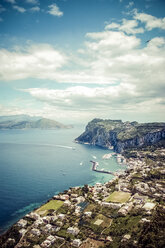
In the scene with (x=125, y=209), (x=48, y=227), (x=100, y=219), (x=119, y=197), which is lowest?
(x=48, y=227)

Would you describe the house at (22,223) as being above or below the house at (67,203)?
below

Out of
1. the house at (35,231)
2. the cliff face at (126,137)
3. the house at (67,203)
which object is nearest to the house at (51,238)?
the house at (35,231)

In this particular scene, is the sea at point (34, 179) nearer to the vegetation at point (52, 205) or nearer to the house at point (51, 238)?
the vegetation at point (52, 205)

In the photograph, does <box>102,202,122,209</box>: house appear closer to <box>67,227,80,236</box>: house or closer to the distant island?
the distant island

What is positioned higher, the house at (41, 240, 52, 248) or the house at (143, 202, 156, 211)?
the house at (143, 202, 156, 211)

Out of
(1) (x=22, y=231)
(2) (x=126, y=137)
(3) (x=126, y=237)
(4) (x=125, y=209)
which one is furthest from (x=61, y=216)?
(2) (x=126, y=137)

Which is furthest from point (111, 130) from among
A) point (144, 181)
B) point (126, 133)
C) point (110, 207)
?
point (110, 207)

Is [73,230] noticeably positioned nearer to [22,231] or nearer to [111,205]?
[22,231]

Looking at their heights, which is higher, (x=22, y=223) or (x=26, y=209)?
A: (x=22, y=223)

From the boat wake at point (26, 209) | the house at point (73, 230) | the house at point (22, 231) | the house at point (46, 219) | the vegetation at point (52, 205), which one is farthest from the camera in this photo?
the vegetation at point (52, 205)

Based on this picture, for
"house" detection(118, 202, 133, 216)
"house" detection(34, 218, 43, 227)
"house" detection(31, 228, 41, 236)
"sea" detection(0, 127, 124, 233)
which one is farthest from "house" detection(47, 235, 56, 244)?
"house" detection(118, 202, 133, 216)

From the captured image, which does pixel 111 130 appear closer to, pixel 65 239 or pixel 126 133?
pixel 126 133
